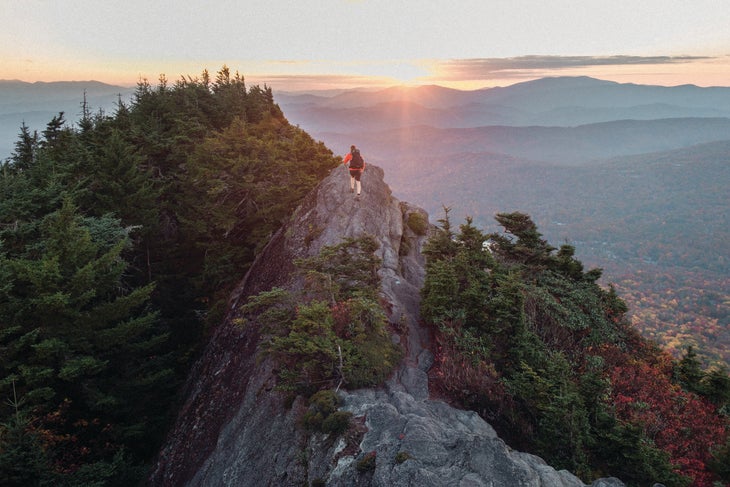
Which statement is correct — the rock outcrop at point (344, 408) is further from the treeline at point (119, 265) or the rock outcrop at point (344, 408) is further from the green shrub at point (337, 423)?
the treeline at point (119, 265)

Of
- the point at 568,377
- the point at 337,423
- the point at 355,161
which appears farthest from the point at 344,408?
the point at 355,161

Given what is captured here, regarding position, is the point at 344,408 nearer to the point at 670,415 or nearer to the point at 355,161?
the point at 670,415

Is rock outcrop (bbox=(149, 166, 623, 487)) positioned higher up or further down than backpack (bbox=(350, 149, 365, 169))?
further down

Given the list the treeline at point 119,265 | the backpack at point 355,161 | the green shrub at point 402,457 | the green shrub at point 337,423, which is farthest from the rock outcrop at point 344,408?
the treeline at point 119,265

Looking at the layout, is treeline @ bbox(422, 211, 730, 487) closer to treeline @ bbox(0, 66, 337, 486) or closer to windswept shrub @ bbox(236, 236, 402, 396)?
windswept shrub @ bbox(236, 236, 402, 396)

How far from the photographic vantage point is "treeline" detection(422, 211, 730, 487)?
28.2 ft

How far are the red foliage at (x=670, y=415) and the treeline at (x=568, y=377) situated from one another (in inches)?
1.3

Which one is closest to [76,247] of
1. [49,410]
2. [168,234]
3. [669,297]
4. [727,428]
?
[49,410]

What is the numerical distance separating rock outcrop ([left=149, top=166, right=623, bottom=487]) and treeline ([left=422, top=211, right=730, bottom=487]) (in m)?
1.07

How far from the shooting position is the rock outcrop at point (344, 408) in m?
6.39

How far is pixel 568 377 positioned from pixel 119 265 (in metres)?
17.1

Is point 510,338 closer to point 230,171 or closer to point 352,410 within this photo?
point 352,410

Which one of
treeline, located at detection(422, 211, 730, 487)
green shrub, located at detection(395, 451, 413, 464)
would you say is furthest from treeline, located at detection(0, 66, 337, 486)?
treeline, located at detection(422, 211, 730, 487)

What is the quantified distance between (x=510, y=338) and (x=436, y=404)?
3.63 metres
